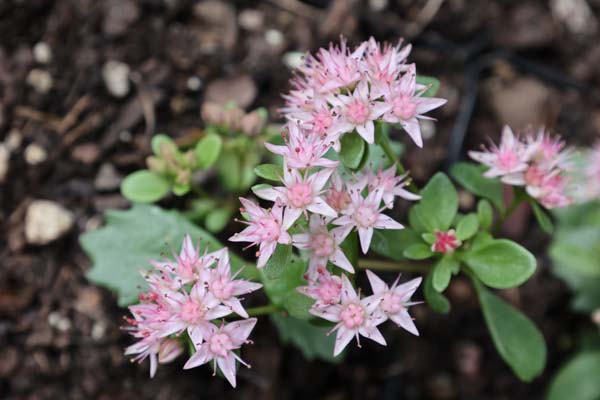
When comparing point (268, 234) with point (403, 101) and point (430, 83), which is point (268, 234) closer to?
point (403, 101)

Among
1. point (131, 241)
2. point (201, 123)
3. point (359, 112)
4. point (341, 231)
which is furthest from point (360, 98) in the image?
point (201, 123)

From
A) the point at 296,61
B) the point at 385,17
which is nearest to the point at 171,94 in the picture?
the point at 296,61

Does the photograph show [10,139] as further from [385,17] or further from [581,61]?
[581,61]

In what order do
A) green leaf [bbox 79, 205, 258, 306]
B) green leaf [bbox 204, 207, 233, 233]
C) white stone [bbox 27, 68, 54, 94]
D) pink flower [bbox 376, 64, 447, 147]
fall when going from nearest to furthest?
pink flower [bbox 376, 64, 447, 147]
green leaf [bbox 79, 205, 258, 306]
green leaf [bbox 204, 207, 233, 233]
white stone [bbox 27, 68, 54, 94]

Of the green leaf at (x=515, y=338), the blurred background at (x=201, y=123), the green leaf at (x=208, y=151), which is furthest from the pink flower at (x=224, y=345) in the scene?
the blurred background at (x=201, y=123)

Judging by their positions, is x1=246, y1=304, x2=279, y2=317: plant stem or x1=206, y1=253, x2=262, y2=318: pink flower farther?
x1=246, y1=304, x2=279, y2=317: plant stem

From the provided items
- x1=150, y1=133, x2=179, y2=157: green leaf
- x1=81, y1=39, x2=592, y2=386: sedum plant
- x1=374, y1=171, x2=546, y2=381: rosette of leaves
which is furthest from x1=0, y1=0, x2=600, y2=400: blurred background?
x1=374, y1=171, x2=546, y2=381: rosette of leaves

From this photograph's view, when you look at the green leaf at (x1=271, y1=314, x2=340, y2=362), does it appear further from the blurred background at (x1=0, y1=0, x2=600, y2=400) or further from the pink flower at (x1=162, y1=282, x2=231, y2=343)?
the pink flower at (x1=162, y1=282, x2=231, y2=343)
